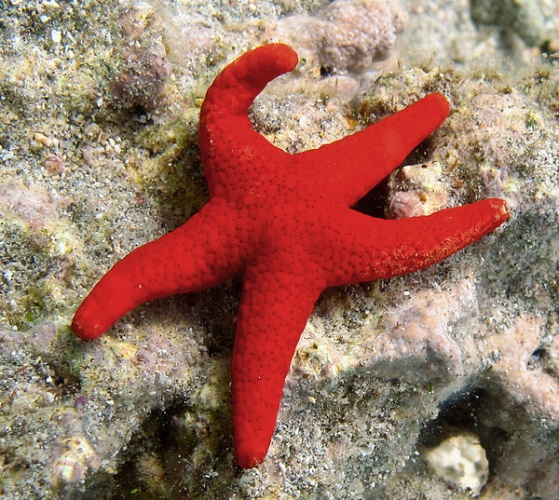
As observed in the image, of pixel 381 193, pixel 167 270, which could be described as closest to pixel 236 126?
pixel 167 270

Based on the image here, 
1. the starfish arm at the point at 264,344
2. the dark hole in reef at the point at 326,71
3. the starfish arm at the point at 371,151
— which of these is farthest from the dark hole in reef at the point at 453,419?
the dark hole in reef at the point at 326,71

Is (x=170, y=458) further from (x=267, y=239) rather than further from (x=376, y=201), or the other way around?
(x=376, y=201)

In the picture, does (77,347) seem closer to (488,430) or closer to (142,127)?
A: (142,127)

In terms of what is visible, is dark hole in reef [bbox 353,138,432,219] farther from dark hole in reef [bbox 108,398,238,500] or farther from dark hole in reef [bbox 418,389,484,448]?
dark hole in reef [bbox 418,389,484,448]

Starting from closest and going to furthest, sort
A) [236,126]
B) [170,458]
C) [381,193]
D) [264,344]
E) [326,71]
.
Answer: [264,344] < [236,126] < [170,458] < [381,193] < [326,71]

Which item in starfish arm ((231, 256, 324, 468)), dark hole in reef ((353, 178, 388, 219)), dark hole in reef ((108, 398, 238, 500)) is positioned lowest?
dark hole in reef ((108, 398, 238, 500))

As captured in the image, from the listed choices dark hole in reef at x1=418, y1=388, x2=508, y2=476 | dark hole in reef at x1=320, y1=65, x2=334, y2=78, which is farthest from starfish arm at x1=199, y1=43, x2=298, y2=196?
dark hole in reef at x1=418, y1=388, x2=508, y2=476
